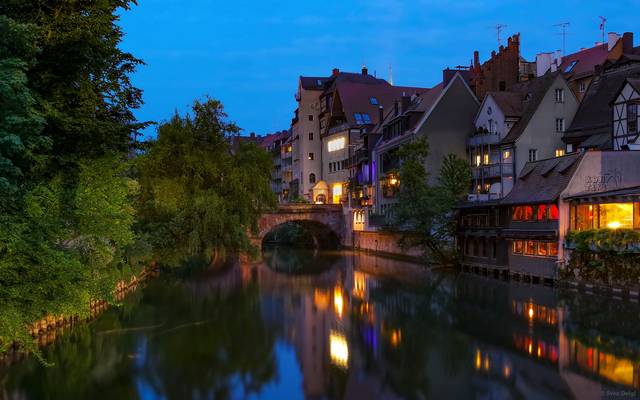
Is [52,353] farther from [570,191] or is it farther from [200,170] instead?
[570,191]

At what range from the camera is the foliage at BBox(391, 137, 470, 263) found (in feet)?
160

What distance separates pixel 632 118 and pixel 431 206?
47.1 feet

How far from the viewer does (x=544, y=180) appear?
39844 mm

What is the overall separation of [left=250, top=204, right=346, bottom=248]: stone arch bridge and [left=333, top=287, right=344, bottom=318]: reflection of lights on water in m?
26.3

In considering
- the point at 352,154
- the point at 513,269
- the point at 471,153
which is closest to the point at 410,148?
the point at 471,153

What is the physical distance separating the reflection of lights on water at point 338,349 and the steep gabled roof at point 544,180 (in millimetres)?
16773

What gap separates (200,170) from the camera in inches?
1828

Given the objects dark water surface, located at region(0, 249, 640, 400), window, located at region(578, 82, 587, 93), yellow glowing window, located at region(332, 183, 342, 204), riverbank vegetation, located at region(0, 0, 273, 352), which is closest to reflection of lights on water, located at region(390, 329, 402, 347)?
dark water surface, located at region(0, 249, 640, 400)

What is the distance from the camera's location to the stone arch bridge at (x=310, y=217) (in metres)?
68.8

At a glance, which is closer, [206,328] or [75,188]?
[75,188]

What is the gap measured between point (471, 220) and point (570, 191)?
11.3m

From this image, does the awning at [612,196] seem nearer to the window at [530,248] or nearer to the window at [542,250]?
the window at [542,250]

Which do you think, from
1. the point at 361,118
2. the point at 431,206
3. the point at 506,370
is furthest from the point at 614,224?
the point at 361,118

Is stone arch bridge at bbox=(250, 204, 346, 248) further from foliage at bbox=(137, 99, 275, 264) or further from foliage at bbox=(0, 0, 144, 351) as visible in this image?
foliage at bbox=(0, 0, 144, 351)
